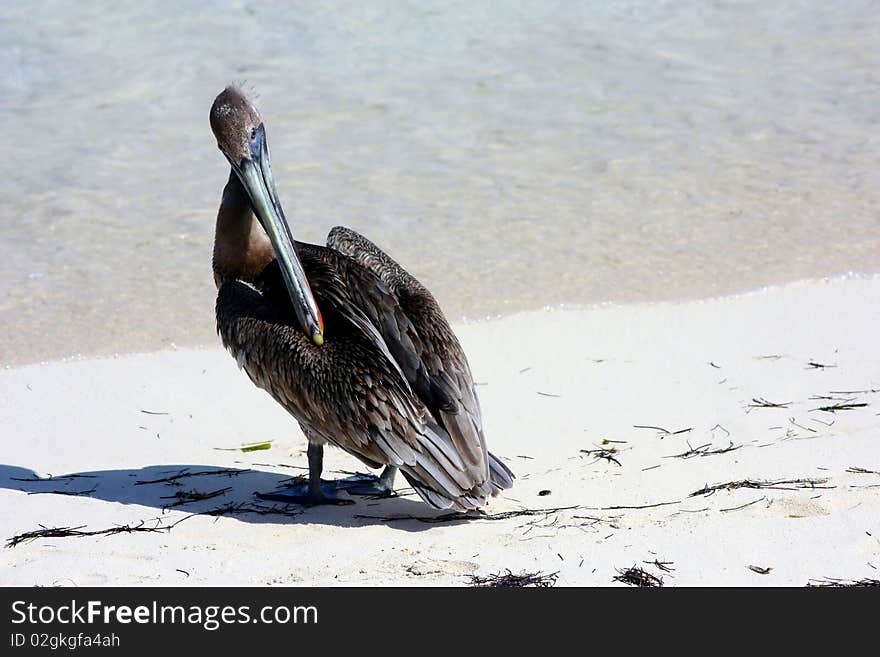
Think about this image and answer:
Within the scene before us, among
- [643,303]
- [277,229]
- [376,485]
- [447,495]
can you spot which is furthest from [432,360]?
[643,303]

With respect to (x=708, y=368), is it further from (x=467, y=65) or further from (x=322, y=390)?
(x=467, y=65)

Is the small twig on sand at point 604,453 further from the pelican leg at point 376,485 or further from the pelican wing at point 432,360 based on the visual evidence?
the pelican leg at point 376,485

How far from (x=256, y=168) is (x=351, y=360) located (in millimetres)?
830

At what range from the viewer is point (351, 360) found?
3738 millimetres

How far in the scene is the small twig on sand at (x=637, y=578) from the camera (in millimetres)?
3049

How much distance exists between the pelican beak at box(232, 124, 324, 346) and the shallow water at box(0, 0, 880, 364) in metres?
1.61

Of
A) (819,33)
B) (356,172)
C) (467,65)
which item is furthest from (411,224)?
(819,33)

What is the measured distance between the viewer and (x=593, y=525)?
3.48 meters

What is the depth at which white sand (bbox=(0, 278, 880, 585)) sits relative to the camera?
10.7 feet

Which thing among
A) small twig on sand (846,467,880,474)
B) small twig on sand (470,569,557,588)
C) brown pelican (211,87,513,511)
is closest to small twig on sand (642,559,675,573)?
small twig on sand (470,569,557,588)

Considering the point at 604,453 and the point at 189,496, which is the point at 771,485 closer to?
the point at 604,453

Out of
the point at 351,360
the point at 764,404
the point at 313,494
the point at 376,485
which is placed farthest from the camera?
the point at 764,404

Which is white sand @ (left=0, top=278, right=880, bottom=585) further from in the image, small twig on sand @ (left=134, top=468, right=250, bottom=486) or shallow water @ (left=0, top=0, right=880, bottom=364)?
shallow water @ (left=0, top=0, right=880, bottom=364)

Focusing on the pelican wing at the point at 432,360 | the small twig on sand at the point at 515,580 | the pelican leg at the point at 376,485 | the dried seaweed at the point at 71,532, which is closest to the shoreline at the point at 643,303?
the pelican leg at the point at 376,485
